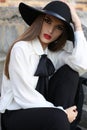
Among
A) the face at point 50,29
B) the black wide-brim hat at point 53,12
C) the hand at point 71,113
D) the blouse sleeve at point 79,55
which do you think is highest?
the black wide-brim hat at point 53,12

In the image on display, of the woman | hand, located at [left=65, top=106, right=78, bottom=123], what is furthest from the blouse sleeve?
hand, located at [left=65, top=106, right=78, bottom=123]

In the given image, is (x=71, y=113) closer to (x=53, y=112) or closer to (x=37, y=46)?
(x=53, y=112)

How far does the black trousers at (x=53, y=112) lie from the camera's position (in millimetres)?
2305

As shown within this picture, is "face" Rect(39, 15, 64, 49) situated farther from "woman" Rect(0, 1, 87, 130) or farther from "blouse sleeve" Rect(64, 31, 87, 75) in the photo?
"blouse sleeve" Rect(64, 31, 87, 75)

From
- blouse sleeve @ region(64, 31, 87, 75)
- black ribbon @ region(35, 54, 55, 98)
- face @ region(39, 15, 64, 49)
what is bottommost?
black ribbon @ region(35, 54, 55, 98)

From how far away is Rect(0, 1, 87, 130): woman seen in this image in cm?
236

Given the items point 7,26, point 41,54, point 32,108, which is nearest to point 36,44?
point 41,54

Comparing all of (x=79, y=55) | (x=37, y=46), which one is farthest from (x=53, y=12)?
(x=79, y=55)

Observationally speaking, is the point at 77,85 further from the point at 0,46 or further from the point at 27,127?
the point at 0,46

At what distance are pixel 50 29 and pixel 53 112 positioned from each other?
21.0 inches

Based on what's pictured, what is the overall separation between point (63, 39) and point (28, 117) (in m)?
0.62

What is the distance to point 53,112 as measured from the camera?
231 centimetres

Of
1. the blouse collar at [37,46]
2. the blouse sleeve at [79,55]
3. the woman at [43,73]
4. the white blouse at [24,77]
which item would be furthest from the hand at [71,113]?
the blouse collar at [37,46]

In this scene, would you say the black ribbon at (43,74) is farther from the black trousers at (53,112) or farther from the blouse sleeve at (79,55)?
the blouse sleeve at (79,55)
